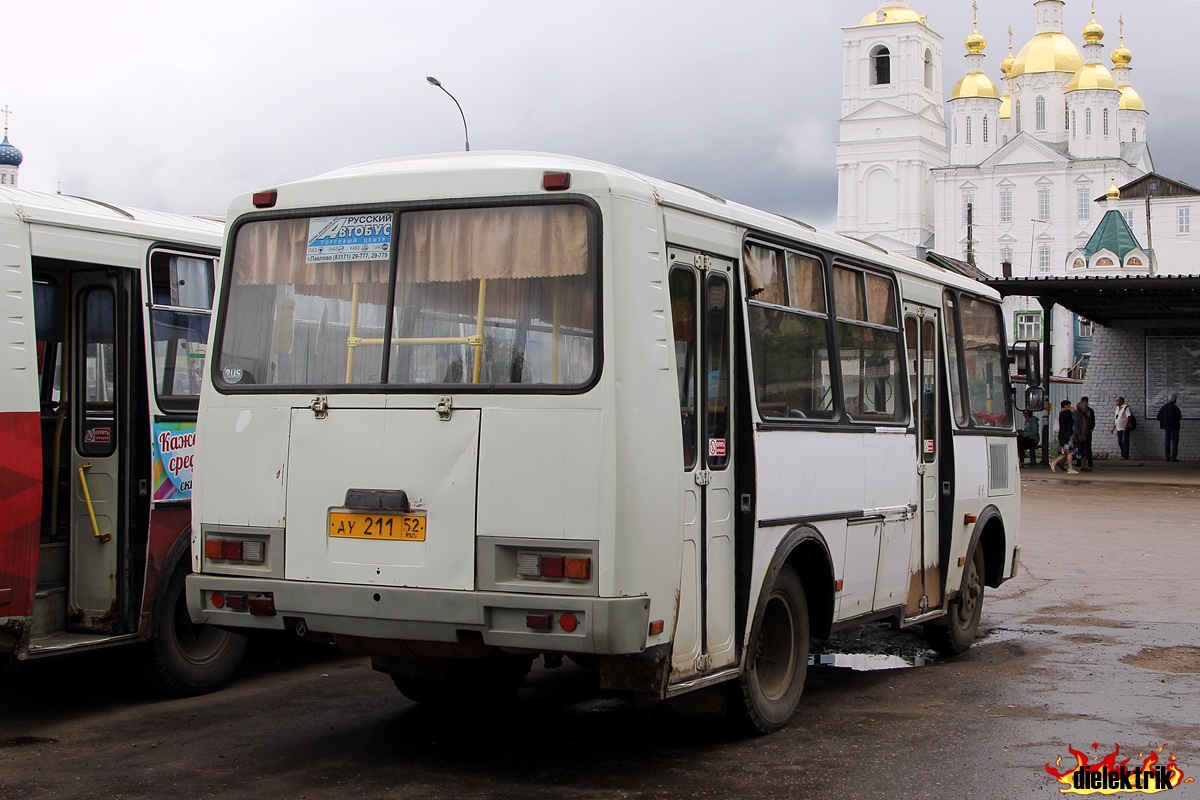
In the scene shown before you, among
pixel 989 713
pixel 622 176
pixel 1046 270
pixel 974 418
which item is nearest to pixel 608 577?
pixel 622 176

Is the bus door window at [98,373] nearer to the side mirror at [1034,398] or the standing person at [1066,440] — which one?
the side mirror at [1034,398]

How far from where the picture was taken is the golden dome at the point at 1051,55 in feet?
379

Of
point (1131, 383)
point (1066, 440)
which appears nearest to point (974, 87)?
point (1131, 383)

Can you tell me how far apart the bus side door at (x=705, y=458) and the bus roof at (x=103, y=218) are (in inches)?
143

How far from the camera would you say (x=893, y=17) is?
11994cm

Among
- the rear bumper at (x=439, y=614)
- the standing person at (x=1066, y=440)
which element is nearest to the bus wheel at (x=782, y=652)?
the rear bumper at (x=439, y=614)

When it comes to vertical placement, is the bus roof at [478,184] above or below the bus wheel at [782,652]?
above

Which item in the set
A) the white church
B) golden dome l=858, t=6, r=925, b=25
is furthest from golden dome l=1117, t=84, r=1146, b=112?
golden dome l=858, t=6, r=925, b=25

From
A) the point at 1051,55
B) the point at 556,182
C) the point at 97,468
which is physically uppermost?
the point at 1051,55

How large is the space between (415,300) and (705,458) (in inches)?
61.0

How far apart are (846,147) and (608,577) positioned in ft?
382

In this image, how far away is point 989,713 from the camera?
8.48 metres

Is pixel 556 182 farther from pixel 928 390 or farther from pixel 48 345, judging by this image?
pixel 928 390

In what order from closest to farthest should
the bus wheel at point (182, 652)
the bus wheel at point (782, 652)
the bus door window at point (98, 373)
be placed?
the bus wheel at point (782, 652) → the bus door window at point (98, 373) → the bus wheel at point (182, 652)
